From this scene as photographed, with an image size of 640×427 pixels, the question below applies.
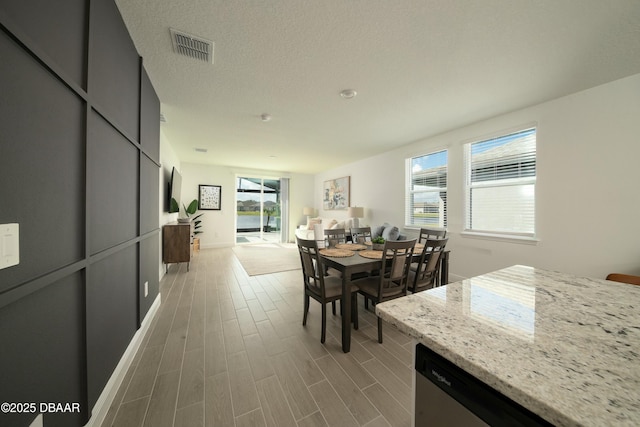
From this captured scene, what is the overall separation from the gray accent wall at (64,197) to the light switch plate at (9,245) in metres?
0.03

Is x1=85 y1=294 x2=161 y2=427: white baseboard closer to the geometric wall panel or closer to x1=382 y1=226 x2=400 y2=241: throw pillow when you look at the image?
the geometric wall panel

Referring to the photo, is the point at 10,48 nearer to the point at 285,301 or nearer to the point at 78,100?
Result: the point at 78,100

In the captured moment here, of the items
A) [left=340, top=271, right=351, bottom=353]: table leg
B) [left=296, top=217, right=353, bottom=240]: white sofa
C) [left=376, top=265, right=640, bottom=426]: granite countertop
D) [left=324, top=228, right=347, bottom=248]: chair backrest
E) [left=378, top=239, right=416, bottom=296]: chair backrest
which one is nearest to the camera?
[left=376, top=265, right=640, bottom=426]: granite countertop

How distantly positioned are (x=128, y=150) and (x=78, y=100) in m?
0.72

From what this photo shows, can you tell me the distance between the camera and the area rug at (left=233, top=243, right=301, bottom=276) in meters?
4.33

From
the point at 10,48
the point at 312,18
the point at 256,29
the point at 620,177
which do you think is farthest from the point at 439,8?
the point at 620,177

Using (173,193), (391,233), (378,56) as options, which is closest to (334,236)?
(391,233)

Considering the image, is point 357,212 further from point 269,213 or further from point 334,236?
point 269,213

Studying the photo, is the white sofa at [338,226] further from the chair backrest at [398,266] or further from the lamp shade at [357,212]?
the chair backrest at [398,266]

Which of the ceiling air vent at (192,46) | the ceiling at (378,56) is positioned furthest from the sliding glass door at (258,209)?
the ceiling air vent at (192,46)

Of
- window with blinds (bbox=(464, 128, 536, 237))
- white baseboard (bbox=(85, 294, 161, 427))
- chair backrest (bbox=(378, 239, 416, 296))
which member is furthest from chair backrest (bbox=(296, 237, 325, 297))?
window with blinds (bbox=(464, 128, 536, 237))

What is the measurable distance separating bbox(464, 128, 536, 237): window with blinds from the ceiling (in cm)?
48

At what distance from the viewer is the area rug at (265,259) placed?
433 centimetres

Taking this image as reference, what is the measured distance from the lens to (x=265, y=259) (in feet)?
16.8
